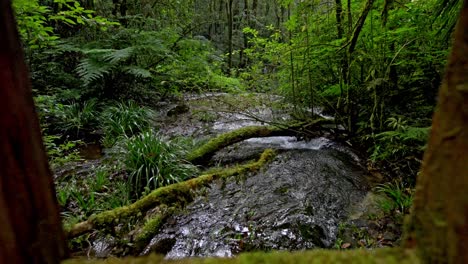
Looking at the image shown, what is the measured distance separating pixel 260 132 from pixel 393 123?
245 cm

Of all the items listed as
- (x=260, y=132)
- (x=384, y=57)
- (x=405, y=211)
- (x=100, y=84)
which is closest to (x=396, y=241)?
(x=405, y=211)

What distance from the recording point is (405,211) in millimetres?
3381

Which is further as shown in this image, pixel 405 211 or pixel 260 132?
pixel 260 132

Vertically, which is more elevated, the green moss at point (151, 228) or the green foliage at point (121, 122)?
the green foliage at point (121, 122)

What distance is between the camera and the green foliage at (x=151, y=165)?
440 cm

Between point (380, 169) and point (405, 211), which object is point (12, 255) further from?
point (380, 169)

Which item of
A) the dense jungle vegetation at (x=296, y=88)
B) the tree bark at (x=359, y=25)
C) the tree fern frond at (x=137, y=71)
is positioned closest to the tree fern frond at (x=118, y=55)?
the dense jungle vegetation at (x=296, y=88)

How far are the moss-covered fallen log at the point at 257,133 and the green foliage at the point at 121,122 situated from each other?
1864 mm

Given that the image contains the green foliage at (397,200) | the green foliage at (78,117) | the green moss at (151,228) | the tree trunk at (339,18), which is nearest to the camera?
the green moss at (151,228)

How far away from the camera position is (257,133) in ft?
19.1

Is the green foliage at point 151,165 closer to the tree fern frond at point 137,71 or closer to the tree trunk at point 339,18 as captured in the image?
the tree fern frond at point 137,71

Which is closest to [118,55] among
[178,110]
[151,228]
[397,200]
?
[178,110]

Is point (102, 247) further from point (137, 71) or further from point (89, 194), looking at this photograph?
point (137, 71)

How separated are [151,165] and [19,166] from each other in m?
4.13
